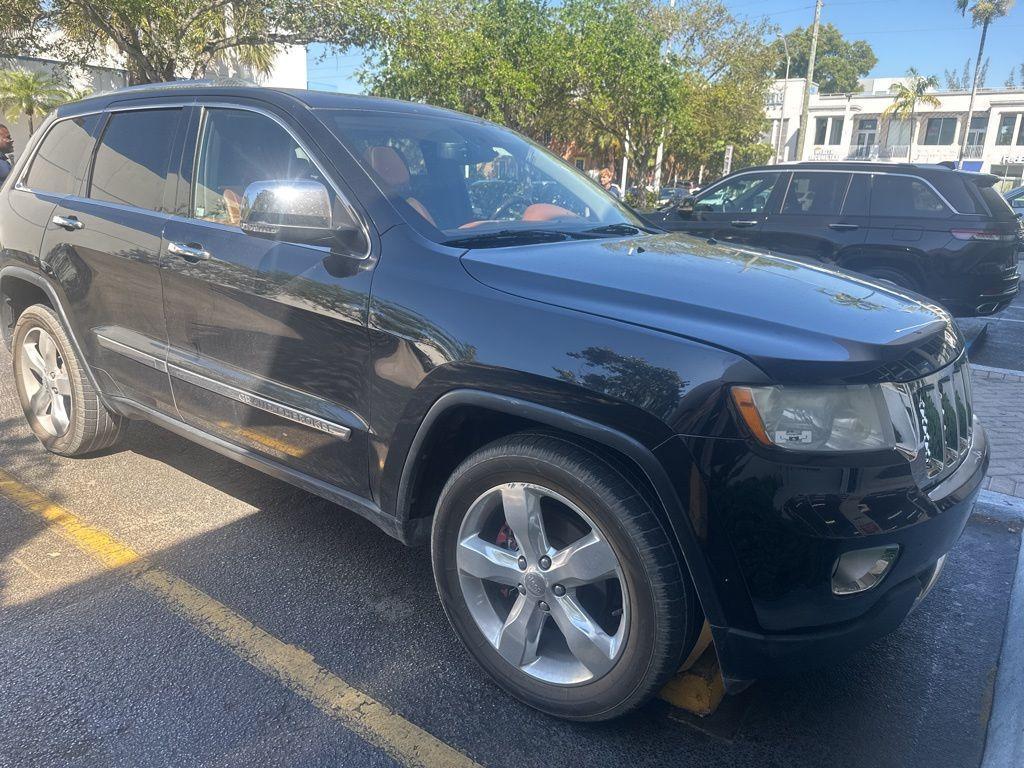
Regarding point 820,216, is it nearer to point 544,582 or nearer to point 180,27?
point 544,582

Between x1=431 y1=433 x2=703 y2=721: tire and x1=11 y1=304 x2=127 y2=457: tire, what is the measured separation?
246 cm

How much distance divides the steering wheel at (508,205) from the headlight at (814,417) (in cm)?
145

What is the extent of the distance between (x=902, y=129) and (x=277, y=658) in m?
63.7

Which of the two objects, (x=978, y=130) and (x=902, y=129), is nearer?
(x=978, y=130)

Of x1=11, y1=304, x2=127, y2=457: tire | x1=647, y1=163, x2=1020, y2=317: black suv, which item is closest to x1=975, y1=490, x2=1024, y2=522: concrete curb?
x1=647, y1=163, x2=1020, y2=317: black suv

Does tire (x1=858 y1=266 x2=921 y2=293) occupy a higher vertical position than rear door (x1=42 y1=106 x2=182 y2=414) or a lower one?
lower

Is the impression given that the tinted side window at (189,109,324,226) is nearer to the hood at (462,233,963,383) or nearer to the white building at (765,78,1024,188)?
the hood at (462,233,963,383)

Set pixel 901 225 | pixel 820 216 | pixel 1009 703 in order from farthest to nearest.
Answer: pixel 820 216 < pixel 901 225 < pixel 1009 703

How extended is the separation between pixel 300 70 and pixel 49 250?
2992cm

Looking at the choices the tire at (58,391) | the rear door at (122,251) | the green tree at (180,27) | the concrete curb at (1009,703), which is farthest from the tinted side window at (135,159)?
the green tree at (180,27)

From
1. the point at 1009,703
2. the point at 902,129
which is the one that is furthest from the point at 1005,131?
the point at 1009,703

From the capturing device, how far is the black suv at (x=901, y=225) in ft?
24.3

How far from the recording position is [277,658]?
2658 millimetres

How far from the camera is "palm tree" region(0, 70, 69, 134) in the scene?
2520 cm
